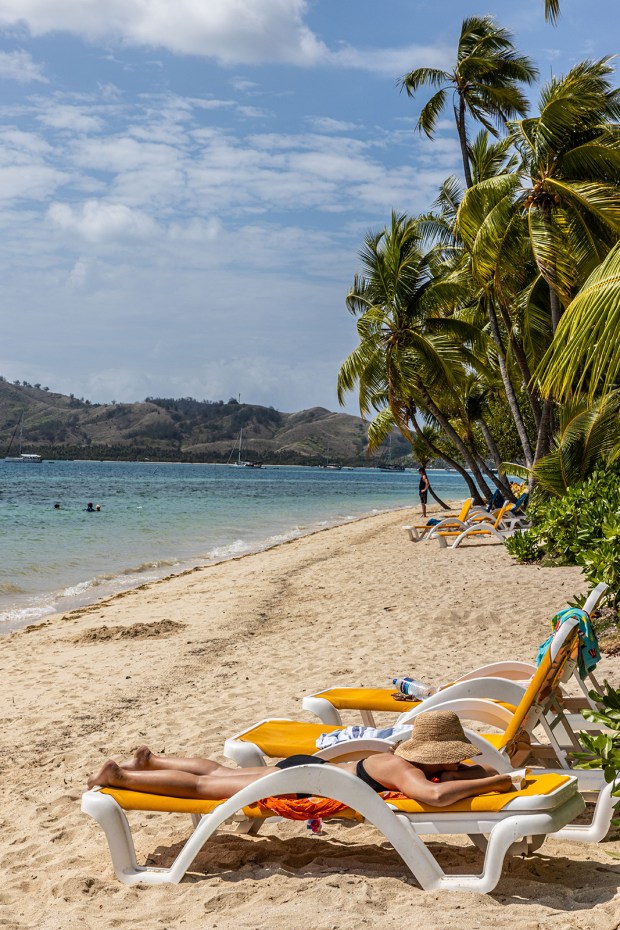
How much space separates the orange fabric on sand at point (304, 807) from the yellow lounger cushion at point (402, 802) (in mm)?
52

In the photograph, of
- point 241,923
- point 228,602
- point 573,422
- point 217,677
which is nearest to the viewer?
point 241,923

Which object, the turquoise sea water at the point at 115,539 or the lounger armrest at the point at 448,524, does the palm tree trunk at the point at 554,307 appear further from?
the turquoise sea water at the point at 115,539

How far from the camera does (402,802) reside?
300 centimetres

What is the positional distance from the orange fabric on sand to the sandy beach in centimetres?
24

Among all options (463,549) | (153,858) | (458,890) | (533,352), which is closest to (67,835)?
(153,858)

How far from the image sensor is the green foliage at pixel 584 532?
22.7 ft

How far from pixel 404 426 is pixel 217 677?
1506 cm

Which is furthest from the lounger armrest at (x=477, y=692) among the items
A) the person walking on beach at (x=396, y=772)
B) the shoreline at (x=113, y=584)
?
the shoreline at (x=113, y=584)

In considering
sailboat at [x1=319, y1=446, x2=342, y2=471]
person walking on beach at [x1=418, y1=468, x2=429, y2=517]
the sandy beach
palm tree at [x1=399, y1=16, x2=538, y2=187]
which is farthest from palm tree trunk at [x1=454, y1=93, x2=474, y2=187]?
sailboat at [x1=319, y1=446, x2=342, y2=471]

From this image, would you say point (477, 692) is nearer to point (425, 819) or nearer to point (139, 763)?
point (425, 819)

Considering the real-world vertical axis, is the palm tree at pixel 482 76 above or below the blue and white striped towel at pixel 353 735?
above

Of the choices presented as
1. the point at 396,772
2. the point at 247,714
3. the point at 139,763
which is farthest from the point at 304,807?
the point at 247,714

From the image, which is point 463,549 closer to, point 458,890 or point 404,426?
point 404,426

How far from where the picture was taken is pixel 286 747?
11.9 feet
